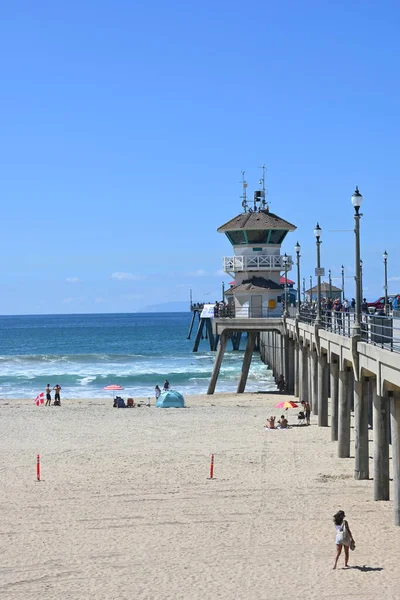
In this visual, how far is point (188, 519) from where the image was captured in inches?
610

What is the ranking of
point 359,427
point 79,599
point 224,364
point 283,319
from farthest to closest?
1. point 224,364
2. point 283,319
3. point 359,427
4. point 79,599

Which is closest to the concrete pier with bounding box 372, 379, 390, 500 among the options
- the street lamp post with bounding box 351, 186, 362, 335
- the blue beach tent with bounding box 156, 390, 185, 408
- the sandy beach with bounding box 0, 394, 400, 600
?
the sandy beach with bounding box 0, 394, 400, 600

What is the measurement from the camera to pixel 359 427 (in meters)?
18.1

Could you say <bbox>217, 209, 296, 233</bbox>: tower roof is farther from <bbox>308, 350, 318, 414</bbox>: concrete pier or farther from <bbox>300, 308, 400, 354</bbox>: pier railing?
<bbox>300, 308, 400, 354</bbox>: pier railing

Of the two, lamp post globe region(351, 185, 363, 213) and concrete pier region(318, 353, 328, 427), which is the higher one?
lamp post globe region(351, 185, 363, 213)

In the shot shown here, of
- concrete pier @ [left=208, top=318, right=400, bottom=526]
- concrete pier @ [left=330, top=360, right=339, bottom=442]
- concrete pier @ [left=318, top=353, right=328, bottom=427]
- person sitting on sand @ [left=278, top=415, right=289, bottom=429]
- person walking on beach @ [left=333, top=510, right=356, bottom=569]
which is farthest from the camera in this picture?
person sitting on sand @ [left=278, top=415, right=289, bottom=429]

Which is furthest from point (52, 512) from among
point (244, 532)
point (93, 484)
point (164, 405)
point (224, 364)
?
point (224, 364)

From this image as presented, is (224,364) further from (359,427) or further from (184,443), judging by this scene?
(359,427)

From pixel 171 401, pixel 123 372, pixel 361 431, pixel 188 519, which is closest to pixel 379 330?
pixel 361 431

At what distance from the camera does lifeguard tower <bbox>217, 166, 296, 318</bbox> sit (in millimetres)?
40812

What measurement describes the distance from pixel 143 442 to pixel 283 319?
14.8 meters

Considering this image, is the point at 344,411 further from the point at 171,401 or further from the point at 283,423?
the point at 171,401

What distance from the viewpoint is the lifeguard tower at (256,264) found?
4081cm

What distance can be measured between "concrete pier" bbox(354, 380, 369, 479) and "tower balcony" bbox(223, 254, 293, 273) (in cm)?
2363
